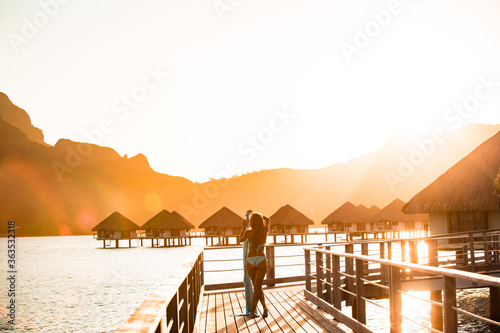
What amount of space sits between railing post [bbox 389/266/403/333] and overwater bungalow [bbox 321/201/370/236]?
59.4 meters

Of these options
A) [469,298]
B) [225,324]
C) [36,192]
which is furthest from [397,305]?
[36,192]

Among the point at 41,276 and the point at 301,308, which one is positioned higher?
the point at 301,308

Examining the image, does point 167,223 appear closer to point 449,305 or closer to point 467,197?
point 467,197

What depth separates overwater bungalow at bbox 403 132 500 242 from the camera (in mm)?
21859

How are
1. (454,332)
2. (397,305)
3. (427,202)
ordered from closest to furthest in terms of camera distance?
(454,332)
(397,305)
(427,202)

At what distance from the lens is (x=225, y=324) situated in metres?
6.95

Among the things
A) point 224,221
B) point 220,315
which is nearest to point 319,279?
point 220,315

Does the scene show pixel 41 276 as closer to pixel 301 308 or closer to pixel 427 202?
pixel 427 202

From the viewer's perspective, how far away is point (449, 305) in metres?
3.64

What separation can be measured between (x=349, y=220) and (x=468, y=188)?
1625 inches

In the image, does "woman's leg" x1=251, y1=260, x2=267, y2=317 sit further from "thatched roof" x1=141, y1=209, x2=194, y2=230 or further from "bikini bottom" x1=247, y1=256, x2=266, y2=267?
"thatched roof" x1=141, y1=209, x2=194, y2=230

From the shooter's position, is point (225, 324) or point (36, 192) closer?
point (225, 324)

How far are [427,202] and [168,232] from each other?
167 feet

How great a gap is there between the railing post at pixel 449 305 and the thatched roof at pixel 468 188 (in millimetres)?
19483
